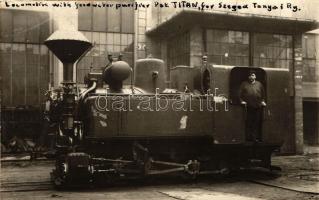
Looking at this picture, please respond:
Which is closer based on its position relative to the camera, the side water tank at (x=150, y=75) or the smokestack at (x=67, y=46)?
the smokestack at (x=67, y=46)

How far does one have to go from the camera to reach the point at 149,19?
16859 mm

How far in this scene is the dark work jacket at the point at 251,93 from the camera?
32.8 feet

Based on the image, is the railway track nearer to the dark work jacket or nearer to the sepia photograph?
the sepia photograph

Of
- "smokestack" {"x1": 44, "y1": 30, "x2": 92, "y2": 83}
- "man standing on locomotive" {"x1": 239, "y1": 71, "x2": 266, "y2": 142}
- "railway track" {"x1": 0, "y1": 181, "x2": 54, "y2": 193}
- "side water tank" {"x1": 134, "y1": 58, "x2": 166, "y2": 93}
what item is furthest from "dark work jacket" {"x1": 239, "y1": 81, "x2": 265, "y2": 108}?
"railway track" {"x1": 0, "y1": 181, "x2": 54, "y2": 193}

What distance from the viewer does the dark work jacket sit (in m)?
10.0

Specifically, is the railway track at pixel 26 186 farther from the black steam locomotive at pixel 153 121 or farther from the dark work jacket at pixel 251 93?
the dark work jacket at pixel 251 93

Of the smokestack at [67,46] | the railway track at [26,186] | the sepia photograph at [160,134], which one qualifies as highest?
the smokestack at [67,46]

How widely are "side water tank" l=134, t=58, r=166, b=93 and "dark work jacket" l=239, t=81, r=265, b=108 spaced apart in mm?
1766

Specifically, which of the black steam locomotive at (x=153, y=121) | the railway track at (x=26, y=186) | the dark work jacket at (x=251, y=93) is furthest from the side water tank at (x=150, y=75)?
the railway track at (x=26, y=186)

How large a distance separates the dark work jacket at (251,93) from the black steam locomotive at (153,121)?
16cm

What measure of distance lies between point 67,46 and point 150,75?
209 cm

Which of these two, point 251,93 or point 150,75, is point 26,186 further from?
point 251,93

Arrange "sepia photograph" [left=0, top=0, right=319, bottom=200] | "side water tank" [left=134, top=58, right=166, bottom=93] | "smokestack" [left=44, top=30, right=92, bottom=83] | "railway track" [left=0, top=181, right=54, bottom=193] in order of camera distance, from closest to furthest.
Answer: "railway track" [left=0, top=181, right=54, bottom=193]
"sepia photograph" [left=0, top=0, right=319, bottom=200]
"smokestack" [left=44, top=30, right=92, bottom=83]
"side water tank" [left=134, top=58, right=166, bottom=93]

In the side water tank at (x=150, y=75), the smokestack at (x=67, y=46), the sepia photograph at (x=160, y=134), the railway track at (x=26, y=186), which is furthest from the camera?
the side water tank at (x=150, y=75)
